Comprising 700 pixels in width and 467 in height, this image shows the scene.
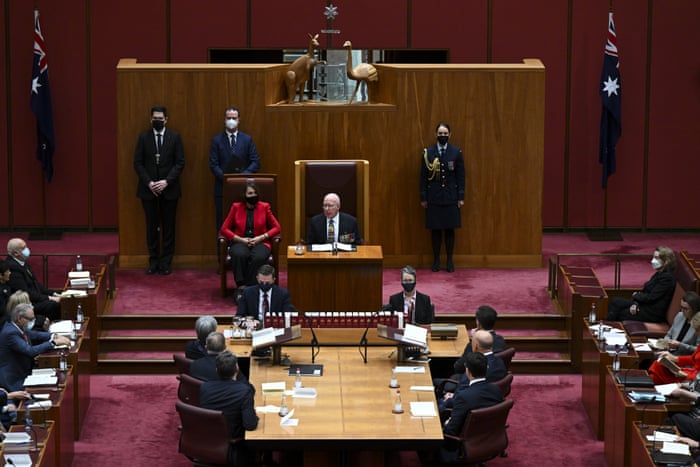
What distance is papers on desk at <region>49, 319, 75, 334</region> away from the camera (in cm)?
1135

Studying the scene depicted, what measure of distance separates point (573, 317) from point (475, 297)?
1.29 m

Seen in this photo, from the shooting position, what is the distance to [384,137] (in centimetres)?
1442

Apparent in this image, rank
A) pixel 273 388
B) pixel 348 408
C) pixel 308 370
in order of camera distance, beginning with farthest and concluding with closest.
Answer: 1. pixel 308 370
2. pixel 273 388
3. pixel 348 408

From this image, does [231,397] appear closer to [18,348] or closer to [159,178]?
[18,348]

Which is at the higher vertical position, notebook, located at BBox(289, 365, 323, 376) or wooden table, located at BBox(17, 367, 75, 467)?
notebook, located at BBox(289, 365, 323, 376)

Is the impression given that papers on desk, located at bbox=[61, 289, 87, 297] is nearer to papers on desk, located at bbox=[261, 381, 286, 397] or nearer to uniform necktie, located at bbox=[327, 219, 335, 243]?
uniform necktie, located at bbox=[327, 219, 335, 243]

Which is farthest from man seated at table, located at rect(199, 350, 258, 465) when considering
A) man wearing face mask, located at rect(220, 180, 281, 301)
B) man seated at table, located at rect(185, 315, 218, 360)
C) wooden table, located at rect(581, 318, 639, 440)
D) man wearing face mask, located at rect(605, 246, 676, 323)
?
man wearing face mask, located at rect(605, 246, 676, 323)

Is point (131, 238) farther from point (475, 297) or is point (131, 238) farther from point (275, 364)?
point (275, 364)

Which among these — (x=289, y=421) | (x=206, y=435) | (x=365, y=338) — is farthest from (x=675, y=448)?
(x=206, y=435)

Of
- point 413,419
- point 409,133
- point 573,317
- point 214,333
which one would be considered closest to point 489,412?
point 413,419

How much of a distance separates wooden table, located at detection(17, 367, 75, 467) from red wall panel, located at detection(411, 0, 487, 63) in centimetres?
759

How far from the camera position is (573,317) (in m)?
12.5

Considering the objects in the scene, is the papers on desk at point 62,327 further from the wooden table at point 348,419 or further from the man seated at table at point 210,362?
the wooden table at point 348,419

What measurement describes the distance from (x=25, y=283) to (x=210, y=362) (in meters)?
3.04
